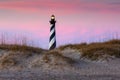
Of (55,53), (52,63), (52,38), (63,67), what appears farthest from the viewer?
(52,38)

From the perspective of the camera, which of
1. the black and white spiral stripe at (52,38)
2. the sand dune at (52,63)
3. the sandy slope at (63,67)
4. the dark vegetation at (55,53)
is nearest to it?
the sandy slope at (63,67)

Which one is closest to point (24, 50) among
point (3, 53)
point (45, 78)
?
point (3, 53)

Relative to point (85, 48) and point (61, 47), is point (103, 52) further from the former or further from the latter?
point (61, 47)

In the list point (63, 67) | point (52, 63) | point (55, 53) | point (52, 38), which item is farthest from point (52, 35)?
point (63, 67)

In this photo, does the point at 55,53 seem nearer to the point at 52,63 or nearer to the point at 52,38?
the point at 52,63

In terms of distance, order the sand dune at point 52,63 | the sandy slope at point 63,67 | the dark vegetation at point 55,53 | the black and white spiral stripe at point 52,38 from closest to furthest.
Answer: the sandy slope at point 63,67
the sand dune at point 52,63
the dark vegetation at point 55,53
the black and white spiral stripe at point 52,38

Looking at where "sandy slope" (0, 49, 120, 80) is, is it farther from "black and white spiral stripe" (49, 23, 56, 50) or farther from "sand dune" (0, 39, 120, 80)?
"black and white spiral stripe" (49, 23, 56, 50)

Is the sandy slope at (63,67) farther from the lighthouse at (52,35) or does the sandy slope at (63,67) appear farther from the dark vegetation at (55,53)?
the lighthouse at (52,35)

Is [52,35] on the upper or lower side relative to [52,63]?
upper

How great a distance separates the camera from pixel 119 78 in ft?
45.5

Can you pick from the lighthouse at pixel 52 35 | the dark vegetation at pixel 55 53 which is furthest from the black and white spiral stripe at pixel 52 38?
the dark vegetation at pixel 55 53

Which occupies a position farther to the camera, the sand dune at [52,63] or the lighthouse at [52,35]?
the lighthouse at [52,35]

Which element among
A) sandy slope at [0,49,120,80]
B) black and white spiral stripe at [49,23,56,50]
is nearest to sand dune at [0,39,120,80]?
sandy slope at [0,49,120,80]

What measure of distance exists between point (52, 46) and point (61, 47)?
3876 millimetres
